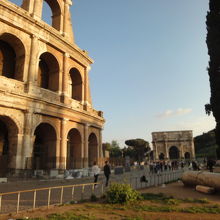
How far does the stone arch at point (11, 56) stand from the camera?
15461 millimetres

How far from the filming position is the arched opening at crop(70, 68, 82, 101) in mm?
21092

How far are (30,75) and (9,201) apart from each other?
33.0ft

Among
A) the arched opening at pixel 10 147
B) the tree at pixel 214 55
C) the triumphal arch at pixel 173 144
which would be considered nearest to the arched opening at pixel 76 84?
the arched opening at pixel 10 147

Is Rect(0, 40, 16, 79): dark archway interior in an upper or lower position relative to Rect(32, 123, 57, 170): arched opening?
upper

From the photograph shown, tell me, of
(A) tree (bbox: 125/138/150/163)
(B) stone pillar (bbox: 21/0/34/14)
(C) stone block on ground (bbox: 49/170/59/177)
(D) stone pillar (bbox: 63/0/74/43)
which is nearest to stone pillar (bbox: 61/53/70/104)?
(D) stone pillar (bbox: 63/0/74/43)

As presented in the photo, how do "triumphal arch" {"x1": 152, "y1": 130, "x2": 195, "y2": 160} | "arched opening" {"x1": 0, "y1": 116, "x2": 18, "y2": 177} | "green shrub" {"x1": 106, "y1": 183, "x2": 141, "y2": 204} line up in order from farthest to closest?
"triumphal arch" {"x1": 152, "y1": 130, "x2": 195, "y2": 160} → "arched opening" {"x1": 0, "y1": 116, "x2": 18, "y2": 177} → "green shrub" {"x1": 106, "y1": 183, "x2": 141, "y2": 204}

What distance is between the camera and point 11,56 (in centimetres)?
1645

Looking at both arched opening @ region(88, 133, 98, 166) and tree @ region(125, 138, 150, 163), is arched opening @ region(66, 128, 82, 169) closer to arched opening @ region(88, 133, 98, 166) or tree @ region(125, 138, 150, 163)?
arched opening @ region(88, 133, 98, 166)

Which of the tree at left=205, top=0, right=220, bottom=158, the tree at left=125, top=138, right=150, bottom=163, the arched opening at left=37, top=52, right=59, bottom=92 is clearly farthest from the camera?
the tree at left=125, top=138, right=150, bottom=163

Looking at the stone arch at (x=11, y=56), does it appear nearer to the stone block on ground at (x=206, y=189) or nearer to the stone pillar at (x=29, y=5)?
the stone pillar at (x=29, y=5)

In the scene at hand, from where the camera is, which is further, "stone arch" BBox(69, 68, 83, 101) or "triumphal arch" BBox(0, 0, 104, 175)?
"stone arch" BBox(69, 68, 83, 101)

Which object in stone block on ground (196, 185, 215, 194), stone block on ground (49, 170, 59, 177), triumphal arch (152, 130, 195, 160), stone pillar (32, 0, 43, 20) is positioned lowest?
stone block on ground (196, 185, 215, 194)

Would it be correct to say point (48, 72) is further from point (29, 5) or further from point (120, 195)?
point (120, 195)

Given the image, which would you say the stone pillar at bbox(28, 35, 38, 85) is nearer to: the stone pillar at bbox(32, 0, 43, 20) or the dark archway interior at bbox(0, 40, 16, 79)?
the dark archway interior at bbox(0, 40, 16, 79)
